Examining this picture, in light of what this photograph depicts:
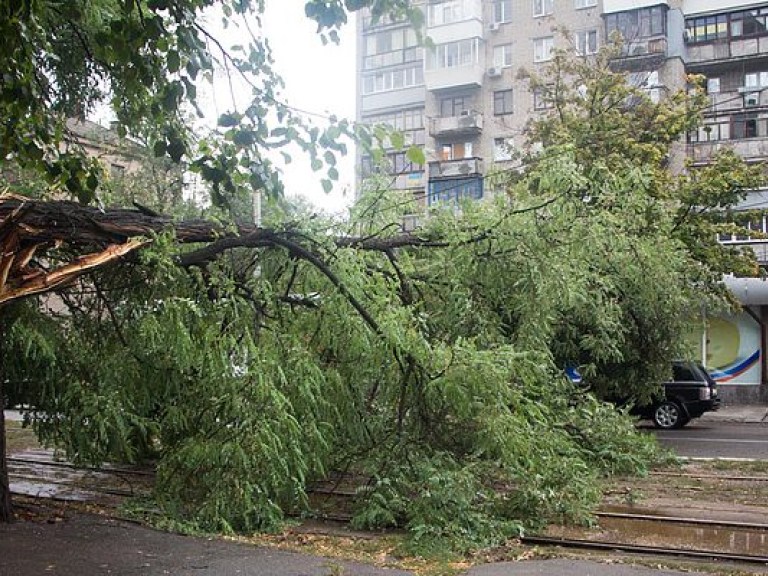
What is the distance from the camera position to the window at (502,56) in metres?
41.4

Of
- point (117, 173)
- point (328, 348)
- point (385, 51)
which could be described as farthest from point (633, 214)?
point (385, 51)

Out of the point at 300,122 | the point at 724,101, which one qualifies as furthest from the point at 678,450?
the point at 724,101

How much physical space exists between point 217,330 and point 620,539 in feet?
15.7

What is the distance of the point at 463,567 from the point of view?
785cm

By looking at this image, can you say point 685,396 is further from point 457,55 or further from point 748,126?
point 457,55

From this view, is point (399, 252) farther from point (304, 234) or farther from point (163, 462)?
point (163, 462)

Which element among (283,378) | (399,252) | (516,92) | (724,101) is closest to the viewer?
(283,378)

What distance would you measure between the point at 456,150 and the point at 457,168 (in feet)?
6.62

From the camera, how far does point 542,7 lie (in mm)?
40531

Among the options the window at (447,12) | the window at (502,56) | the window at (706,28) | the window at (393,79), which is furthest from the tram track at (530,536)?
the window at (393,79)

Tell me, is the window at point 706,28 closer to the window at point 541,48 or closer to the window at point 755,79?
the window at point 755,79

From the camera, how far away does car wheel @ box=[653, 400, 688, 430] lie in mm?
21297

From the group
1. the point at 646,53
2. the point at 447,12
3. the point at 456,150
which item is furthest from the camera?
the point at 456,150

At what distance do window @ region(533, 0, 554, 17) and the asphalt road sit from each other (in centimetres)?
2284
